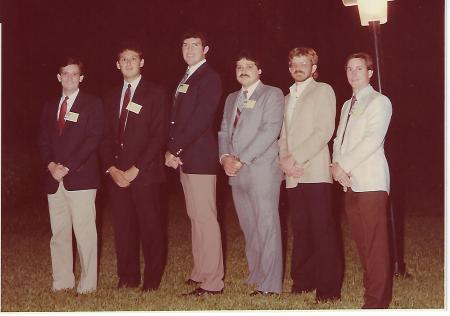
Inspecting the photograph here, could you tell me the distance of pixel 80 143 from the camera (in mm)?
4488

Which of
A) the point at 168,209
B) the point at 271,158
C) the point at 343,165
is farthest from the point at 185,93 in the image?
the point at 168,209

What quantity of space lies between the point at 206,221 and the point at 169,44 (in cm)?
625

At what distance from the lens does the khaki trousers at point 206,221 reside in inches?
172

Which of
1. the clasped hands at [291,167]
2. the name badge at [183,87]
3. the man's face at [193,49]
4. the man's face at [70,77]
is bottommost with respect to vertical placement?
the clasped hands at [291,167]

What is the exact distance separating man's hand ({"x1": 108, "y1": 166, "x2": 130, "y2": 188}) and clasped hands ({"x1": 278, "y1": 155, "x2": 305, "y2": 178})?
3.28 feet

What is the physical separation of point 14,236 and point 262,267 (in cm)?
416

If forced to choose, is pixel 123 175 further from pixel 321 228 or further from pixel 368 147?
pixel 368 147

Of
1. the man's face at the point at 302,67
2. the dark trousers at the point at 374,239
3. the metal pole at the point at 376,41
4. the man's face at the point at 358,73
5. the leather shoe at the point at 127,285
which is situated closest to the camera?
the dark trousers at the point at 374,239

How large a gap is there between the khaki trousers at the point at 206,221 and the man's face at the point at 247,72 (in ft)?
2.07

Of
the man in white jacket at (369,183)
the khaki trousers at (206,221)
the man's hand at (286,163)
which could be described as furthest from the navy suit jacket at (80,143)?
the man in white jacket at (369,183)

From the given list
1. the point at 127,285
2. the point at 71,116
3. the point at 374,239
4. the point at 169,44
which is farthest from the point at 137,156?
the point at 169,44

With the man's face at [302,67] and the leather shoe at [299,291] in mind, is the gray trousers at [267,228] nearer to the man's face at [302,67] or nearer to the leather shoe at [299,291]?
the leather shoe at [299,291]

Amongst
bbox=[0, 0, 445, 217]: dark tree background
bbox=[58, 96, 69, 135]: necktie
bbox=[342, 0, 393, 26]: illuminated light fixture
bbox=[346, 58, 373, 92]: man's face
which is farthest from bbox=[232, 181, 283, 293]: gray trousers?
bbox=[0, 0, 445, 217]: dark tree background

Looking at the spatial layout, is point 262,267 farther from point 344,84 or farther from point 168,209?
point 344,84
